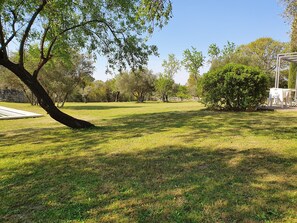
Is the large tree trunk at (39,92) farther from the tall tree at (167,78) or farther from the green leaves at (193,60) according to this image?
the green leaves at (193,60)

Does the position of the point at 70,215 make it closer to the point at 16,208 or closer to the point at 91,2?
the point at 16,208

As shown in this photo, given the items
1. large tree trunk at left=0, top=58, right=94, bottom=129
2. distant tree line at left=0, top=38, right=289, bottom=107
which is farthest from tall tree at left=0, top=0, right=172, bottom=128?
distant tree line at left=0, top=38, right=289, bottom=107

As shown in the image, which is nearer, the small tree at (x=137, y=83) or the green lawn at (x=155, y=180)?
the green lawn at (x=155, y=180)

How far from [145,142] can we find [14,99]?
36.3 meters

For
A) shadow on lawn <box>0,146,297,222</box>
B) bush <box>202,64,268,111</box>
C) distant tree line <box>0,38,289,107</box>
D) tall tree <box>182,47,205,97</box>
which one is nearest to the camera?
shadow on lawn <box>0,146,297,222</box>

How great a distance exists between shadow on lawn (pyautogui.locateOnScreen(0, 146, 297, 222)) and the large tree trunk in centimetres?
360

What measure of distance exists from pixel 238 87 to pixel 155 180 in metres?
8.75

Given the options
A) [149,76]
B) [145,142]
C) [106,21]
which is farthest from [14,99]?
[145,142]

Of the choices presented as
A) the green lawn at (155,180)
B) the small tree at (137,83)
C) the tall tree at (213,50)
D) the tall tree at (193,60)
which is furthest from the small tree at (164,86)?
the green lawn at (155,180)

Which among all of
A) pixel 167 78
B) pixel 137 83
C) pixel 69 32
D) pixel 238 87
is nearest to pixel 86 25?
pixel 69 32

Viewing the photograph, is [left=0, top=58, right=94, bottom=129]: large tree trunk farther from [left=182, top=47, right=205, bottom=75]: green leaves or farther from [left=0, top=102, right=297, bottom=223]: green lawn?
[left=182, top=47, right=205, bottom=75]: green leaves

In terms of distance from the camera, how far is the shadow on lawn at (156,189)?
2379 mm

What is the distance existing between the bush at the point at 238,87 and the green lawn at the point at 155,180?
544 cm

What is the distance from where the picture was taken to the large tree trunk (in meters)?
7.14
